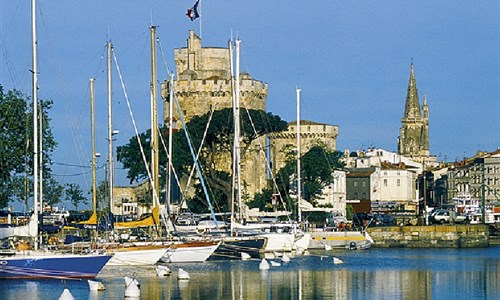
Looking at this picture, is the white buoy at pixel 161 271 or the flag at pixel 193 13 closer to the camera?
the white buoy at pixel 161 271

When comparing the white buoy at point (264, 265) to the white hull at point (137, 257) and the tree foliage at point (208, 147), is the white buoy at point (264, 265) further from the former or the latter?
the tree foliage at point (208, 147)

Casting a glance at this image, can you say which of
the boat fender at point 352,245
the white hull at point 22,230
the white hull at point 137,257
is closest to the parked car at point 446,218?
the boat fender at point 352,245

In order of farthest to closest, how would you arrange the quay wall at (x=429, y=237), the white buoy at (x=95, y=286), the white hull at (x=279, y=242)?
1. the quay wall at (x=429, y=237)
2. the white hull at (x=279, y=242)
3. the white buoy at (x=95, y=286)

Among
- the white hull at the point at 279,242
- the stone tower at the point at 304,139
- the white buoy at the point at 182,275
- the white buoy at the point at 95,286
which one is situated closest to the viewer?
the white buoy at the point at 95,286

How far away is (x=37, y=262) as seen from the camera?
37844 mm

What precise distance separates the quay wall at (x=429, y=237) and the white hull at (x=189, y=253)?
89.6 ft

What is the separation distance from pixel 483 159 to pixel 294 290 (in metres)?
107

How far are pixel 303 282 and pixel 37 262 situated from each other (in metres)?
9.25

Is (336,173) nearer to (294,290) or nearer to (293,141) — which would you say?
(293,141)

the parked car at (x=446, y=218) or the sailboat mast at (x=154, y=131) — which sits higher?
the sailboat mast at (x=154, y=131)

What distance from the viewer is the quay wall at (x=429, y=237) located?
74.6m

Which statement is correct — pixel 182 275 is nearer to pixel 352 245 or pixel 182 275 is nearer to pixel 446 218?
pixel 352 245

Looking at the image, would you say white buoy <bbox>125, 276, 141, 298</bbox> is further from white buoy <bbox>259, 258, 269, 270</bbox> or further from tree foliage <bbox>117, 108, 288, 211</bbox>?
tree foliage <bbox>117, 108, 288, 211</bbox>

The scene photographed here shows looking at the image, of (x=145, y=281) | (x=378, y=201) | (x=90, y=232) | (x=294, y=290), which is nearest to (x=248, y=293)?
(x=294, y=290)
